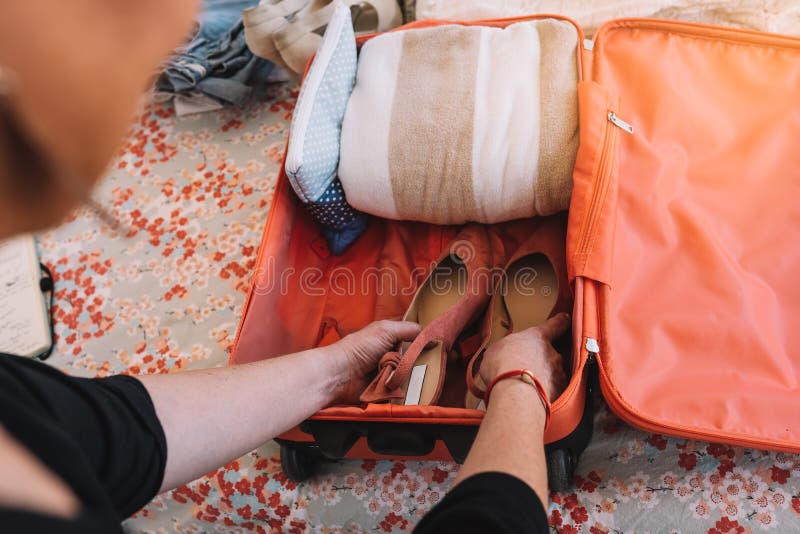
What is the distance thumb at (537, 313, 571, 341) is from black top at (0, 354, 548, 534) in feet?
1.08

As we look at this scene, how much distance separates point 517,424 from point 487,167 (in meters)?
0.40

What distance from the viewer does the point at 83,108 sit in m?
0.23

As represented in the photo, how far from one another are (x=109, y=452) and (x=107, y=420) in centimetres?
3

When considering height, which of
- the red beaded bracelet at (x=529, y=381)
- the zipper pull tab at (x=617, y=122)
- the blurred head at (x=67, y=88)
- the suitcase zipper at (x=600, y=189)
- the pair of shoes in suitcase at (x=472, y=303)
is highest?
A: the blurred head at (x=67, y=88)

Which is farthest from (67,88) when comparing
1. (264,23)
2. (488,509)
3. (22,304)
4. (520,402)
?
(22,304)

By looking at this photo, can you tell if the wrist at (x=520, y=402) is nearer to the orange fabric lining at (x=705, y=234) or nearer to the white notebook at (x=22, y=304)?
the orange fabric lining at (x=705, y=234)

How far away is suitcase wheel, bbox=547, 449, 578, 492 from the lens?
74 centimetres

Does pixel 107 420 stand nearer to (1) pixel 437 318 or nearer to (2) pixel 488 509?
(2) pixel 488 509

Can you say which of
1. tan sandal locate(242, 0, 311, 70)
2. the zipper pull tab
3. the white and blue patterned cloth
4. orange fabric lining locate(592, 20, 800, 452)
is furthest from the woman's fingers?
tan sandal locate(242, 0, 311, 70)

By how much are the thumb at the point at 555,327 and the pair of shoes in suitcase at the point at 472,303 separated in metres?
0.05

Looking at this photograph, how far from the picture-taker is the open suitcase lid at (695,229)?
0.67 metres

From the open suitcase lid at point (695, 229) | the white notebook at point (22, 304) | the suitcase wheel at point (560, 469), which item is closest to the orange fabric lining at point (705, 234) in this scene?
the open suitcase lid at point (695, 229)

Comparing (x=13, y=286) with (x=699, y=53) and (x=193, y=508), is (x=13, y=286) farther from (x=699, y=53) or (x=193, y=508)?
(x=699, y=53)

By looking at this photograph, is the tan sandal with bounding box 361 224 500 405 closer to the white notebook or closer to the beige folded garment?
the beige folded garment
